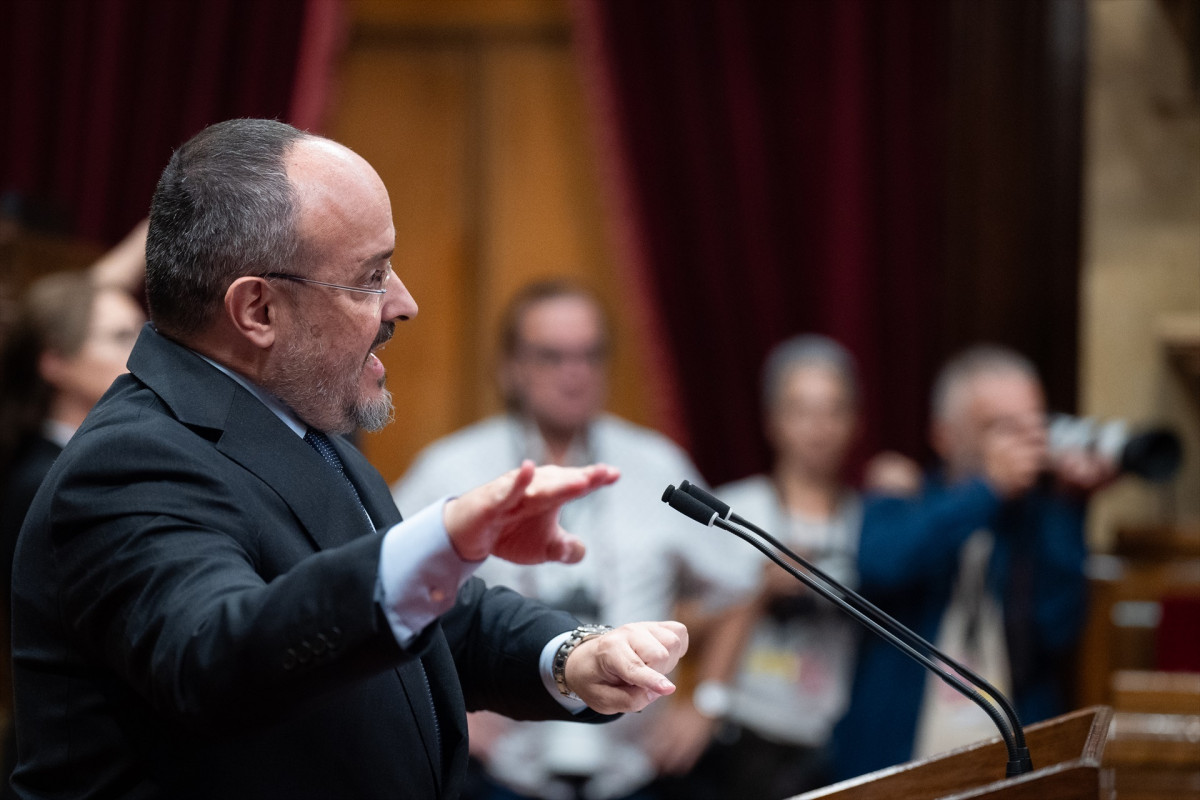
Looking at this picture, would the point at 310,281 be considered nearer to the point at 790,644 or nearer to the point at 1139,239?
the point at 790,644

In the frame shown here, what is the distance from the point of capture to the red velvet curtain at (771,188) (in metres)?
4.39

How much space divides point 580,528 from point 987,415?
1025 mm

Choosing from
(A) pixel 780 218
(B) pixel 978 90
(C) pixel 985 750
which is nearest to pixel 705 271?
(A) pixel 780 218

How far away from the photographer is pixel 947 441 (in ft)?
11.3

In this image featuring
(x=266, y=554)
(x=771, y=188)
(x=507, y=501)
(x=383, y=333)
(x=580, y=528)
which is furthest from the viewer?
(x=771, y=188)

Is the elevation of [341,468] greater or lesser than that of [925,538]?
greater

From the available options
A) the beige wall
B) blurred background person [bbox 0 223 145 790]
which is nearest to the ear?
blurred background person [bbox 0 223 145 790]

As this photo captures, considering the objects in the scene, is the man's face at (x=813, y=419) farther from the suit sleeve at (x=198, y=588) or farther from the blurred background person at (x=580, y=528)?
the suit sleeve at (x=198, y=588)

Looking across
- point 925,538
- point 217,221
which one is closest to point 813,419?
point 925,538

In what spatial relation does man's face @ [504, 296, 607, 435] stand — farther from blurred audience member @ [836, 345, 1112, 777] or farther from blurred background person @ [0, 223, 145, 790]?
blurred background person @ [0, 223, 145, 790]

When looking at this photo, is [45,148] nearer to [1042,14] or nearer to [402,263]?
[402,263]

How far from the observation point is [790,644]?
335 centimetres

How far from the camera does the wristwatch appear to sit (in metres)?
1.57

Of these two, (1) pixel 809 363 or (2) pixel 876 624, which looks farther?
(1) pixel 809 363
